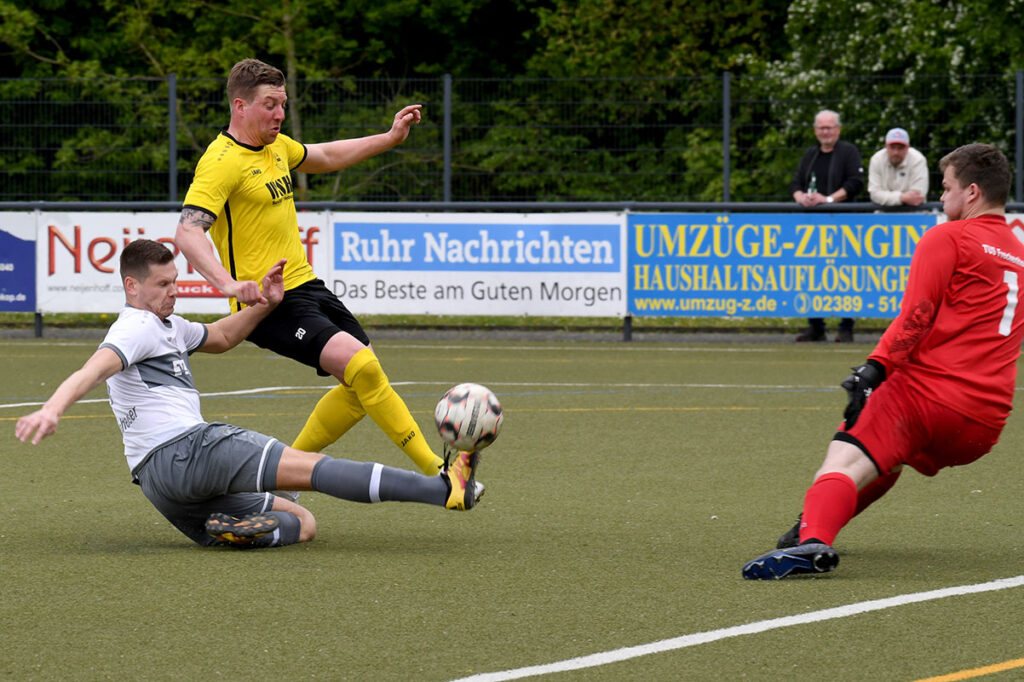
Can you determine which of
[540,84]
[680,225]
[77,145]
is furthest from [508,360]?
[77,145]

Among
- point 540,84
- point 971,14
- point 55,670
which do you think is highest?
point 971,14

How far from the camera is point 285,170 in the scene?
7359 millimetres

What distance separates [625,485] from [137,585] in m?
2.94

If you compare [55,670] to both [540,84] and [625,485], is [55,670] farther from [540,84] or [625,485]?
[540,84]

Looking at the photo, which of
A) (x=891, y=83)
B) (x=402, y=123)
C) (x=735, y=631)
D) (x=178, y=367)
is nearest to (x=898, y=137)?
(x=891, y=83)

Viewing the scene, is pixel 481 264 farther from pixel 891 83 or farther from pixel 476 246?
pixel 891 83

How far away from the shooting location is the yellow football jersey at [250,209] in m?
7.03

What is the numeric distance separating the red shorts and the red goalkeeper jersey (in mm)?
39

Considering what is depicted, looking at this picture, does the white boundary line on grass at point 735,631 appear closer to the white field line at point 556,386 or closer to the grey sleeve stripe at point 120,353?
the grey sleeve stripe at point 120,353

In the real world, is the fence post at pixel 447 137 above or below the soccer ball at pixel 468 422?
above

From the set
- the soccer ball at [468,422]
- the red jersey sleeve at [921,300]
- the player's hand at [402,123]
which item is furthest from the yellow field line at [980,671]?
the player's hand at [402,123]

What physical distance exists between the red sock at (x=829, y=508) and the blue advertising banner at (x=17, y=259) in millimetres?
12023

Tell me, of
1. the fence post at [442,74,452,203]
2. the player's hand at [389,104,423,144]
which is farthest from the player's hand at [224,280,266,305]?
the fence post at [442,74,452,203]

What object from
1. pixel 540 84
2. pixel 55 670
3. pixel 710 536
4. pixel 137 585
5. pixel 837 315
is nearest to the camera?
pixel 55 670
